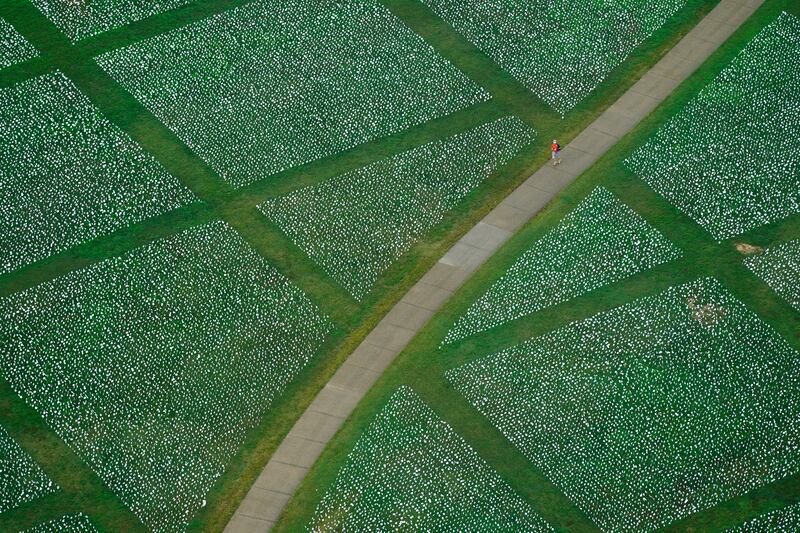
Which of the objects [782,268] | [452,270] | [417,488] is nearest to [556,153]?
[452,270]

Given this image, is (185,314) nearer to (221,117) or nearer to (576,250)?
(221,117)

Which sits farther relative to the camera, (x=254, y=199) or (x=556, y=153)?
(x=556, y=153)

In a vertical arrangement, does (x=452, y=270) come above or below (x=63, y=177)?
below

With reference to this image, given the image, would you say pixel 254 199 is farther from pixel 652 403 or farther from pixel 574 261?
pixel 652 403

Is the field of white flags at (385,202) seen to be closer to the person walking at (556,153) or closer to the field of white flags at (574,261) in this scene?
the person walking at (556,153)

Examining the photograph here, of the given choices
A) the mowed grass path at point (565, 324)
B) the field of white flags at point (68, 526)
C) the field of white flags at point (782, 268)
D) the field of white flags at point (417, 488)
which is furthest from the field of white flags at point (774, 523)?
the field of white flags at point (68, 526)

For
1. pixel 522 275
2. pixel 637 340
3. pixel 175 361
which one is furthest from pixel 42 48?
pixel 637 340
